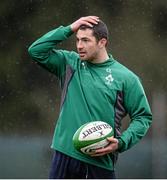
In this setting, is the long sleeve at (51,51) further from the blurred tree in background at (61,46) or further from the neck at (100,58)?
the blurred tree in background at (61,46)

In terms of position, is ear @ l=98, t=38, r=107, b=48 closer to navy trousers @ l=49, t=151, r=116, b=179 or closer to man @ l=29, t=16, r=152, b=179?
man @ l=29, t=16, r=152, b=179

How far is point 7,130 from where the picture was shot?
13.8 meters

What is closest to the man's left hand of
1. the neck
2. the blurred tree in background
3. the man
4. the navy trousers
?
the man

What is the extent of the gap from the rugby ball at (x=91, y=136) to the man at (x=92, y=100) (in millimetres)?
36

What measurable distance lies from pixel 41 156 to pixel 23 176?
1.91 metres

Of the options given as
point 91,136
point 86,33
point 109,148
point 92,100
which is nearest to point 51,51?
point 86,33

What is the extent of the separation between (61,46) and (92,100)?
333 inches

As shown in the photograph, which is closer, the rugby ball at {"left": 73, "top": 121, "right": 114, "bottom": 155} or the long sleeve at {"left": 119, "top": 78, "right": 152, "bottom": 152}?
the rugby ball at {"left": 73, "top": 121, "right": 114, "bottom": 155}

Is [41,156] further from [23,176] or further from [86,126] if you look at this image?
[86,126]

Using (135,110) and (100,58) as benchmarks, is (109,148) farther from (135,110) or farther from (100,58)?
(100,58)

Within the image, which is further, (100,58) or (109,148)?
(100,58)

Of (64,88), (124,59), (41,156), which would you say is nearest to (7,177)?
(41,156)

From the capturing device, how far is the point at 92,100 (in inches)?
210

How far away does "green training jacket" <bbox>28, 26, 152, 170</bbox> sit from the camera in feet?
17.5
